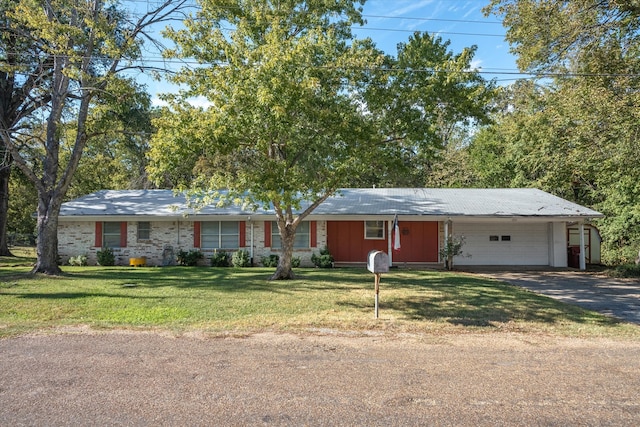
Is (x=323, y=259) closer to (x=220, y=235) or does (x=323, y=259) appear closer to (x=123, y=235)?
(x=220, y=235)

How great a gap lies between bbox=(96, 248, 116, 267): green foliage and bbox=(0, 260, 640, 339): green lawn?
5573 mm

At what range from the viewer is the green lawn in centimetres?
803

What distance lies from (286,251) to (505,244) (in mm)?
11627

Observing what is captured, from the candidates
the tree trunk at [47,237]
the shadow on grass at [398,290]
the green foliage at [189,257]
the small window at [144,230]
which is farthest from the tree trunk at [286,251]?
the small window at [144,230]

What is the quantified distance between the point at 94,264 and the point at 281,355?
56.2ft

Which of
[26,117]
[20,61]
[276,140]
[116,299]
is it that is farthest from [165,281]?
[26,117]

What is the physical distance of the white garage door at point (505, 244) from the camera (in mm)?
20234

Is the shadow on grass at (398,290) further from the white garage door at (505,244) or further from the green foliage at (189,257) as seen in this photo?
the white garage door at (505,244)

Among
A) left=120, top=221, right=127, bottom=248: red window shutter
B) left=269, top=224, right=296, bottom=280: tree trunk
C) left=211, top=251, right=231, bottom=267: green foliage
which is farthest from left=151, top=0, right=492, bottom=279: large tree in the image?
left=120, top=221, right=127, bottom=248: red window shutter

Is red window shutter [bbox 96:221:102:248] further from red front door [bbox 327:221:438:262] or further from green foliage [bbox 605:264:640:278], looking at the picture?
green foliage [bbox 605:264:640:278]

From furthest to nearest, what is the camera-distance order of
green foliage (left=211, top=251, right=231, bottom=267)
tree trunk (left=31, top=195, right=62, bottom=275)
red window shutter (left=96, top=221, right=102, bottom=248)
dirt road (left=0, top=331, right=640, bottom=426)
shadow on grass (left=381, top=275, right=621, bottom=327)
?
red window shutter (left=96, top=221, right=102, bottom=248), green foliage (left=211, top=251, right=231, bottom=267), tree trunk (left=31, top=195, right=62, bottom=275), shadow on grass (left=381, top=275, right=621, bottom=327), dirt road (left=0, top=331, right=640, bottom=426)

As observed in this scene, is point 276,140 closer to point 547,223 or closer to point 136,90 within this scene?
point 136,90

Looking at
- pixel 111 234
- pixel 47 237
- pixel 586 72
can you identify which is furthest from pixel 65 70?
pixel 586 72

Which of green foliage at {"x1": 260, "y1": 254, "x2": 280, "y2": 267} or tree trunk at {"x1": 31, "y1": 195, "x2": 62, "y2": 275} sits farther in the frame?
green foliage at {"x1": 260, "y1": 254, "x2": 280, "y2": 267}
